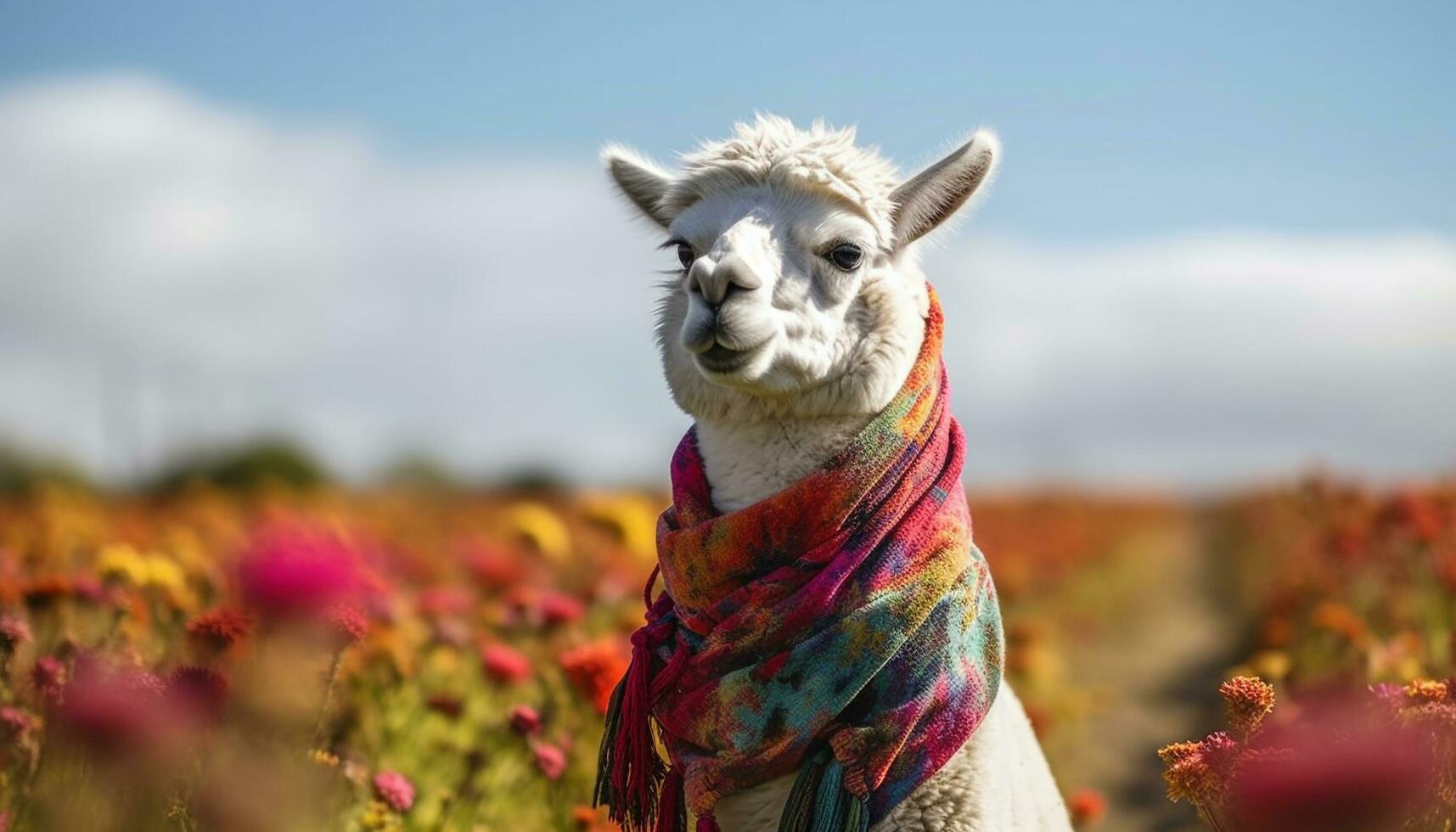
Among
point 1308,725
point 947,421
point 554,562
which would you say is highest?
point 947,421

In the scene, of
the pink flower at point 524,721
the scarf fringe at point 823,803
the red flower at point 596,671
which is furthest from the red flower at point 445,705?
the scarf fringe at point 823,803

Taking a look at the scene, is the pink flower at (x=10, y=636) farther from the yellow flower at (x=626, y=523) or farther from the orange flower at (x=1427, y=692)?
the orange flower at (x=1427, y=692)

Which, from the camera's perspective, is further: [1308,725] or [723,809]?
[723,809]

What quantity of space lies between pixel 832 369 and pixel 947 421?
1.57 ft

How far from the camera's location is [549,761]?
446cm

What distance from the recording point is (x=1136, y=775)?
30.9ft

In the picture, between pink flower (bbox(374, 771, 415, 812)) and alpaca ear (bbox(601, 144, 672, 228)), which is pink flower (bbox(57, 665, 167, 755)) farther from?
alpaca ear (bbox(601, 144, 672, 228))

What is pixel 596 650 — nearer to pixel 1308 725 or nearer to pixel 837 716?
pixel 837 716

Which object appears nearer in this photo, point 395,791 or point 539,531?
point 395,791

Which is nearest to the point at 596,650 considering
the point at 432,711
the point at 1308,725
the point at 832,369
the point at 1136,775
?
the point at 432,711

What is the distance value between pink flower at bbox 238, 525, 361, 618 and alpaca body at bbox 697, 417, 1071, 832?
1.24 meters

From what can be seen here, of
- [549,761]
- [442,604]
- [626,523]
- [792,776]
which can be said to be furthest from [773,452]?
[626,523]

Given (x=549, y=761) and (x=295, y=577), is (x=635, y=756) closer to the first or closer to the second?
(x=549, y=761)

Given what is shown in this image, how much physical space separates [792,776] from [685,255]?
1517 mm
